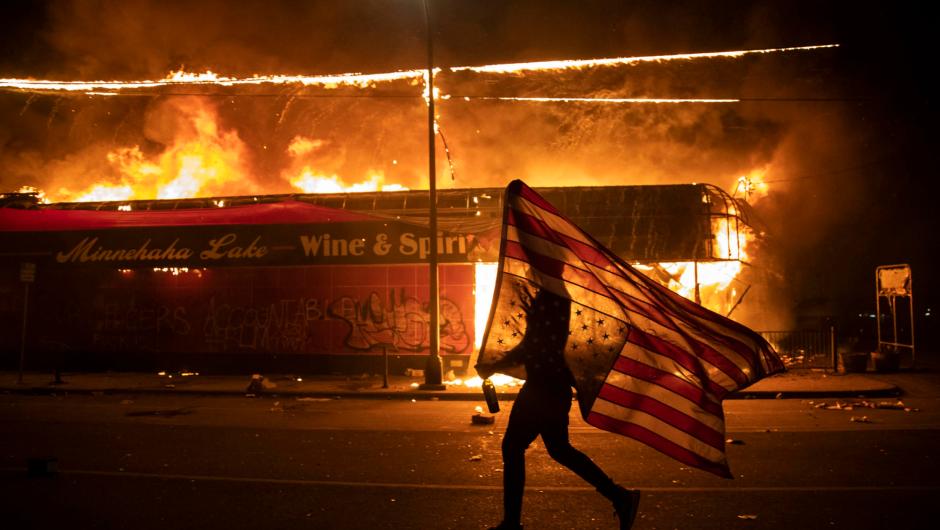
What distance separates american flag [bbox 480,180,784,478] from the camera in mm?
4496

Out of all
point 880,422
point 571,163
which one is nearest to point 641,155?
point 571,163

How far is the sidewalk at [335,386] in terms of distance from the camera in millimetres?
13703

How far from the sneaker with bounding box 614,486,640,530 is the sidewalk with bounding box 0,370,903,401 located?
9.28 metres

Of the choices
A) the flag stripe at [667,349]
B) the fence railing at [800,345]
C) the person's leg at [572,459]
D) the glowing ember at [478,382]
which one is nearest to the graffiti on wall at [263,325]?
the glowing ember at [478,382]

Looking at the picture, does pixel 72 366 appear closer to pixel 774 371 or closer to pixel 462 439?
pixel 462 439

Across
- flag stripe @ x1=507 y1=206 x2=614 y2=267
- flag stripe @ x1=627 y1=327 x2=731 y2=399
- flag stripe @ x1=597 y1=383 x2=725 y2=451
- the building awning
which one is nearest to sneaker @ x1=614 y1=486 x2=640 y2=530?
flag stripe @ x1=597 y1=383 x2=725 y2=451

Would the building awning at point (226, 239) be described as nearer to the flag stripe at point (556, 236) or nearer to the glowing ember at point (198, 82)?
the glowing ember at point (198, 82)

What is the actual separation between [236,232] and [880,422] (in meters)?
14.8

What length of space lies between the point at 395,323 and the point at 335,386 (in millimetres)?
2724

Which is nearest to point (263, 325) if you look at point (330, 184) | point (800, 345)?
point (330, 184)

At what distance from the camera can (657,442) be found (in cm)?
455

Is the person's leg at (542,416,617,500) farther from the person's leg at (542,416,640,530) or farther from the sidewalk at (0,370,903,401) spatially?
the sidewalk at (0,370,903,401)

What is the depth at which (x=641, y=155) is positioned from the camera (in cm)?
2370

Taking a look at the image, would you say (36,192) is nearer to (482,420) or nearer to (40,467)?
(40,467)
